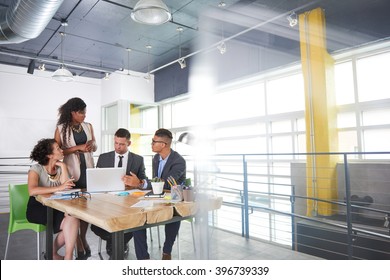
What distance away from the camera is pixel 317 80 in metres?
3.34

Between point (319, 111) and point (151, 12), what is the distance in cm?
226

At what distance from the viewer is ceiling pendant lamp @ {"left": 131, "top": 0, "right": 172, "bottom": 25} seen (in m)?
2.29

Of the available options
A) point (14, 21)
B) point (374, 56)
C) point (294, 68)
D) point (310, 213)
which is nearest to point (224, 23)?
point (294, 68)

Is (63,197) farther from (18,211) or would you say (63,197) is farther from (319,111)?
(319,111)

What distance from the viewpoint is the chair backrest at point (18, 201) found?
203 centimetres

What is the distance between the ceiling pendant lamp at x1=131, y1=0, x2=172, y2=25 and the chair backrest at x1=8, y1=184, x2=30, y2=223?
1728mm

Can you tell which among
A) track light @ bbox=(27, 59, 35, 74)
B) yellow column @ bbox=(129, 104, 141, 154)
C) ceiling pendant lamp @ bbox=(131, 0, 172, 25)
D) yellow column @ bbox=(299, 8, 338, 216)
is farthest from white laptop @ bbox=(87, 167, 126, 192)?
yellow column @ bbox=(129, 104, 141, 154)

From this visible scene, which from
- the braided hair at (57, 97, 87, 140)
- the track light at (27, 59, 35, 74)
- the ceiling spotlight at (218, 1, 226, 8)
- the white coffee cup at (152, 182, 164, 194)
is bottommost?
the white coffee cup at (152, 182, 164, 194)

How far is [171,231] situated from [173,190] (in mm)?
607

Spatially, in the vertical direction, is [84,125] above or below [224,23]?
below

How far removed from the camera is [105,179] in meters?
1.79

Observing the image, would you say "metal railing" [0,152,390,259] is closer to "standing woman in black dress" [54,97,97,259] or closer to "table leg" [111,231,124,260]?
"standing woman in black dress" [54,97,97,259]

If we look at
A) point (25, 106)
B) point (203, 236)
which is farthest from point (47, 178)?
point (25, 106)
